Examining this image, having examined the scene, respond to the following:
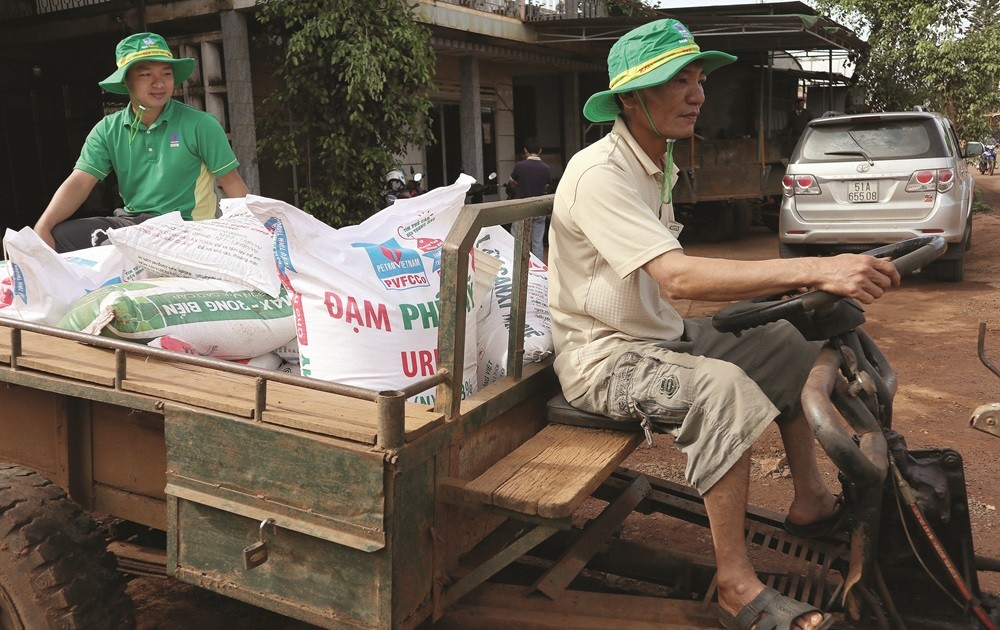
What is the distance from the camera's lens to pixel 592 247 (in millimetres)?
2371

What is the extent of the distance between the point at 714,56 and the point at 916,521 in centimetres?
131

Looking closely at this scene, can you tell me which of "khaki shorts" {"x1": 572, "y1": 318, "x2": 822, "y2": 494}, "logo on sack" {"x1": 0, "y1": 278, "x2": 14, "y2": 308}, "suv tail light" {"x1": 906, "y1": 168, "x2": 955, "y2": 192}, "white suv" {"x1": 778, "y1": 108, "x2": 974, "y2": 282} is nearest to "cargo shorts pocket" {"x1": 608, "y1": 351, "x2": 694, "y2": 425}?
"khaki shorts" {"x1": 572, "y1": 318, "x2": 822, "y2": 494}

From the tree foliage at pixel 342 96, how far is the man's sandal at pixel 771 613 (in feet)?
25.3

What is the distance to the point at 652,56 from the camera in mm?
2352

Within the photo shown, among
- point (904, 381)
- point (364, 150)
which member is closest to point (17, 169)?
point (364, 150)

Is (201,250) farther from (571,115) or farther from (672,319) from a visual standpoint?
(571,115)

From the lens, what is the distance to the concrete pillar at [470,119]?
40.1 feet

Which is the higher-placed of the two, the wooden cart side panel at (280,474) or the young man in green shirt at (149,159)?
the young man in green shirt at (149,159)

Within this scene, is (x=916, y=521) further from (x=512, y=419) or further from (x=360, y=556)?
(x=360, y=556)

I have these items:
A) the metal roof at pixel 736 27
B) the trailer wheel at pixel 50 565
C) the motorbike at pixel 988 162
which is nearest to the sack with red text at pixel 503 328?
the trailer wheel at pixel 50 565

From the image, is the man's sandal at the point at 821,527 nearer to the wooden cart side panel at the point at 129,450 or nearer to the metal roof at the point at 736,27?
the wooden cart side panel at the point at 129,450

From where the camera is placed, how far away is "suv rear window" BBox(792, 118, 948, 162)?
8.22m

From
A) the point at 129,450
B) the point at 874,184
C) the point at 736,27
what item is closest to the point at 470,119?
the point at 736,27

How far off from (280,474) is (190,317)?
0.87m
